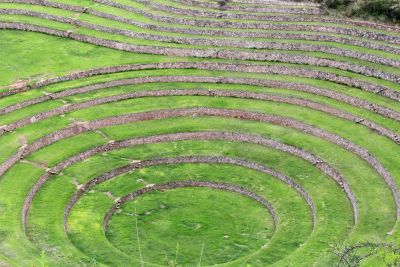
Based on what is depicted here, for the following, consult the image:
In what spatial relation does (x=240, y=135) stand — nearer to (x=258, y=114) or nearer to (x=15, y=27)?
(x=258, y=114)

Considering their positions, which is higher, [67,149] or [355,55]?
[355,55]

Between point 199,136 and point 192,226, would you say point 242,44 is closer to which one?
point 199,136

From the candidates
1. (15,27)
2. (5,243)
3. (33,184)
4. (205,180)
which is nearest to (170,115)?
(205,180)

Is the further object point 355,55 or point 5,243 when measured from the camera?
point 355,55

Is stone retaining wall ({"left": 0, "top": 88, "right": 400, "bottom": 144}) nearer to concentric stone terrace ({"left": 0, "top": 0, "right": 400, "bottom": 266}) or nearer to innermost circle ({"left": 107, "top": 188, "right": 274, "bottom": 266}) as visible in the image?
concentric stone terrace ({"left": 0, "top": 0, "right": 400, "bottom": 266})

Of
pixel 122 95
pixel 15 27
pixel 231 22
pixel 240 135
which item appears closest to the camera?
pixel 240 135

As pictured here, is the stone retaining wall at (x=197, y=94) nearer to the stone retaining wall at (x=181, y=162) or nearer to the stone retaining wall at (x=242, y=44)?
the stone retaining wall at (x=242, y=44)

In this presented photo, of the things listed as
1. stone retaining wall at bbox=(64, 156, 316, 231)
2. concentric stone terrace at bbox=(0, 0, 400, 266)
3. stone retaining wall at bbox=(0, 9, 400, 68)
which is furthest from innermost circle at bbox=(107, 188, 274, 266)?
stone retaining wall at bbox=(0, 9, 400, 68)
